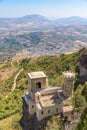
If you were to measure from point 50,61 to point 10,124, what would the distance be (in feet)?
138

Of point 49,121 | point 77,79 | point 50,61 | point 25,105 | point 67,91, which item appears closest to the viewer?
point 49,121

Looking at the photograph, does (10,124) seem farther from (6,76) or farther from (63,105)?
(6,76)

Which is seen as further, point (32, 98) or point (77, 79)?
point (77, 79)

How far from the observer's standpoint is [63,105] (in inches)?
1096

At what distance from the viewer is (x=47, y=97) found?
28922 mm

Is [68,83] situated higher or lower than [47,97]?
higher

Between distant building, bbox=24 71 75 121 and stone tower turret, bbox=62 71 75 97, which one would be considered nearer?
distant building, bbox=24 71 75 121

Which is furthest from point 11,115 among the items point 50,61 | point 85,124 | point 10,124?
point 50,61

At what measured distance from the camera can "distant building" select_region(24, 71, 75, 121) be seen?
27.4 m

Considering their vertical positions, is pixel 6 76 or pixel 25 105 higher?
pixel 25 105

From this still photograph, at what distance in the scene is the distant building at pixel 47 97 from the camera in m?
27.4

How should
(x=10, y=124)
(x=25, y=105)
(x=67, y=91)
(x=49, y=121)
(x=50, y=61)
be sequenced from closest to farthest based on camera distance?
(x=49, y=121)
(x=67, y=91)
(x=25, y=105)
(x=10, y=124)
(x=50, y=61)

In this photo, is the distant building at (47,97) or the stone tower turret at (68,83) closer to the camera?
the distant building at (47,97)

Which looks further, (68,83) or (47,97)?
(68,83)
